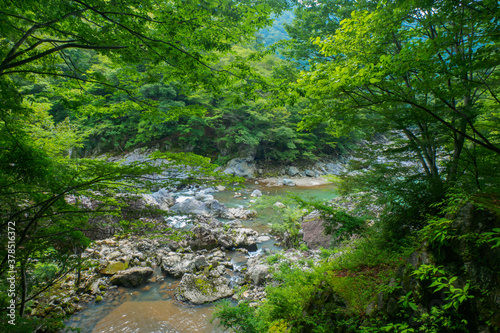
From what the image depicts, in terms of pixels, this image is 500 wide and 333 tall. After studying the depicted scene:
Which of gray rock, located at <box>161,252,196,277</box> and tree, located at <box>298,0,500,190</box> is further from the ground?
tree, located at <box>298,0,500,190</box>

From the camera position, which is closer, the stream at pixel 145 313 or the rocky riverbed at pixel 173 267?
the stream at pixel 145 313

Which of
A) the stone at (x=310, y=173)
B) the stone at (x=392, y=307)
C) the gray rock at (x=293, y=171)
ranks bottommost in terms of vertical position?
the stone at (x=392, y=307)

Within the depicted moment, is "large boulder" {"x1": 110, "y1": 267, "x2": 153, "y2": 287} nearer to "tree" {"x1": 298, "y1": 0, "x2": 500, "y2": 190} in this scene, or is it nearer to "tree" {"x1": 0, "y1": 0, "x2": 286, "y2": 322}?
"tree" {"x1": 0, "y1": 0, "x2": 286, "y2": 322}

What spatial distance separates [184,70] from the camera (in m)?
2.96

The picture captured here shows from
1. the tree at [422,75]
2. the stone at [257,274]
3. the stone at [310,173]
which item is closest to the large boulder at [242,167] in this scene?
the stone at [310,173]

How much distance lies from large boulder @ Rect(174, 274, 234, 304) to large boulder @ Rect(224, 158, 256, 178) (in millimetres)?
14930

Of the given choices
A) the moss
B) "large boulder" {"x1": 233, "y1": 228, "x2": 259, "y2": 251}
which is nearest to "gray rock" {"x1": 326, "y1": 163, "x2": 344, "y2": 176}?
"large boulder" {"x1": 233, "y1": 228, "x2": 259, "y2": 251}

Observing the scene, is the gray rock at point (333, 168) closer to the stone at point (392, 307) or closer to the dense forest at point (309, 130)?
the dense forest at point (309, 130)

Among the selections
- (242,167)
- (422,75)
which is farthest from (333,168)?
(422,75)

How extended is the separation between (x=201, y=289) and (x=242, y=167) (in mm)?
16367

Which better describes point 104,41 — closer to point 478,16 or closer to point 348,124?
point 348,124

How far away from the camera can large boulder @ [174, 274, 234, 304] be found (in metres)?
5.22

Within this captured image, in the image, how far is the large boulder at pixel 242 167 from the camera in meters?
20.8

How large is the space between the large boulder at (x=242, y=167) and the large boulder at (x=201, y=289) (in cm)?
1493
